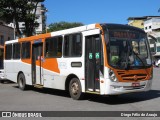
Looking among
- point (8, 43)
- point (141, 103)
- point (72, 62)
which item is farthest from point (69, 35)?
point (8, 43)

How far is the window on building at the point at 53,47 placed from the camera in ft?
49.5

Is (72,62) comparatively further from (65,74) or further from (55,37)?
(55,37)

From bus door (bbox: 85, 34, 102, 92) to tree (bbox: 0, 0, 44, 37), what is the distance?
2391 cm

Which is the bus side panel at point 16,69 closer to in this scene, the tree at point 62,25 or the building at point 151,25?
the building at point 151,25

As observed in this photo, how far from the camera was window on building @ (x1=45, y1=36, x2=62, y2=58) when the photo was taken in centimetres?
1509

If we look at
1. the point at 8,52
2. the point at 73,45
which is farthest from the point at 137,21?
the point at 73,45

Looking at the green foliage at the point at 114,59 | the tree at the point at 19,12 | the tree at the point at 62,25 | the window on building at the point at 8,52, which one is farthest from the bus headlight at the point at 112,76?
the tree at the point at 62,25

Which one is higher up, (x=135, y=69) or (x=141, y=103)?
(x=135, y=69)

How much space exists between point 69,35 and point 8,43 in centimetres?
775

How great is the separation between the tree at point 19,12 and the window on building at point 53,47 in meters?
20.6

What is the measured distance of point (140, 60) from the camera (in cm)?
1279

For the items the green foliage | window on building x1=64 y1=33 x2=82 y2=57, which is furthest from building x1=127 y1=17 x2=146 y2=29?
the green foliage

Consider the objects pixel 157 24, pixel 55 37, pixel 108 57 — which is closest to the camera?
pixel 108 57

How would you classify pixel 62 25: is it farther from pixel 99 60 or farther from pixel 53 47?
pixel 99 60
